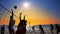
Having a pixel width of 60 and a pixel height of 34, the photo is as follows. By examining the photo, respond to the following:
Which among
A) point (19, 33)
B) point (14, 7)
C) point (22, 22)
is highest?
point (14, 7)

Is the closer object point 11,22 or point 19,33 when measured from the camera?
point 19,33

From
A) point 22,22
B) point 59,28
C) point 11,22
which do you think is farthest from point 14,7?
point 22,22

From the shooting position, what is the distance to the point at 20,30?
5887mm

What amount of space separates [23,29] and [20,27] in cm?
12

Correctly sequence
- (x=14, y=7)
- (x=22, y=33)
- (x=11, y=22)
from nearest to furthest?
(x=22, y=33)
(x=11, y=22)
(x=14, y=7)

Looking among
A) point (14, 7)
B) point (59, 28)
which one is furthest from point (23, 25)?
point (14, 7)

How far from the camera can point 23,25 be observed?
596cm

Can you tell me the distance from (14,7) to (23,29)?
7.80 meters

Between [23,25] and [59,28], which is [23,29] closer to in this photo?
[23,25]

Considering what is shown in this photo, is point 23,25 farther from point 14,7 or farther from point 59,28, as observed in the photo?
point 14,7

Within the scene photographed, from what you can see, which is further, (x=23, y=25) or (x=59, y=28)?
(x=59, y=28)

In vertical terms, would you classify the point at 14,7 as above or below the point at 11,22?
above

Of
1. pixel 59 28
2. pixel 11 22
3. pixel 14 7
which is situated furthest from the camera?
pixel 14 7

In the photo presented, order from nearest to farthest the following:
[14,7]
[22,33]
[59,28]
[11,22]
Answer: [22,33], [59,28], [11,22], [14,7]
